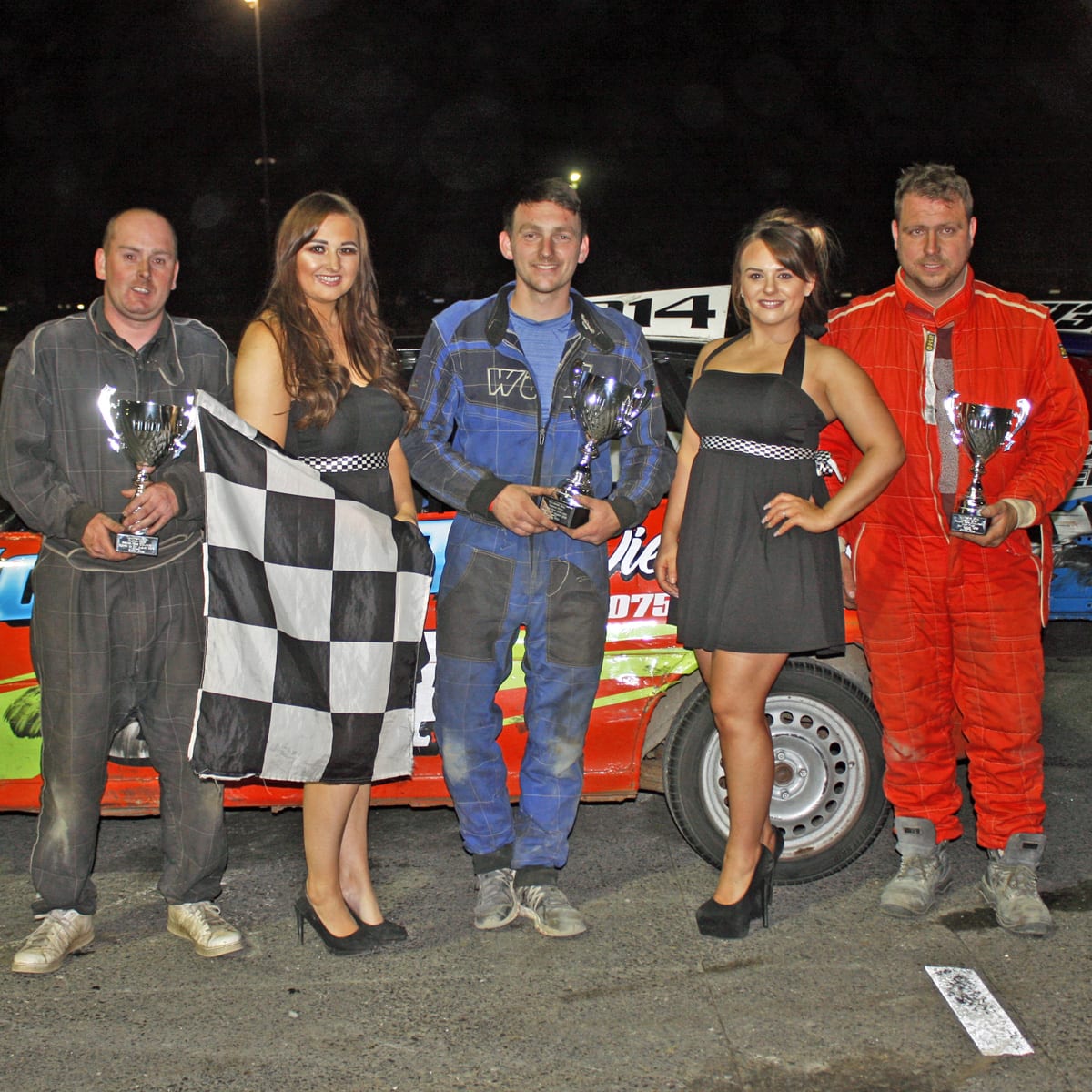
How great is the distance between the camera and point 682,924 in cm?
342

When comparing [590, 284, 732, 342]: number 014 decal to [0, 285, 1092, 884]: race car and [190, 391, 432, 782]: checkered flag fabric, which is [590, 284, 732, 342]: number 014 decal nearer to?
[0, 285, 1092, 884]: race car

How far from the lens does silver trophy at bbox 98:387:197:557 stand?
300 centimetres

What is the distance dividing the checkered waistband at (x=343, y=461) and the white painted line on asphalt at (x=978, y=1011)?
6.82 feet

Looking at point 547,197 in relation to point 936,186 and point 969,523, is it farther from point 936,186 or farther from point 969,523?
point 969,523

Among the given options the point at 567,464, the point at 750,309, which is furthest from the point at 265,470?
the point at 750,309

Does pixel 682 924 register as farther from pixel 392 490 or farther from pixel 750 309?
pixel 750 309

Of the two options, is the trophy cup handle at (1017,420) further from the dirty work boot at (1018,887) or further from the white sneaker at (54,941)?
the white sneaker at (54,941)

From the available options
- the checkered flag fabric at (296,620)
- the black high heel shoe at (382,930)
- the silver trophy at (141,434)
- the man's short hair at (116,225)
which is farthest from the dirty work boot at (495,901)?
the man's short hair at (116,225)

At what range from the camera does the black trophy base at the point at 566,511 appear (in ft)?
10.3

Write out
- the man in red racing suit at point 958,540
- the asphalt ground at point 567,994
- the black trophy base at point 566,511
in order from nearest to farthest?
1. the asphalt ground at point 567,994
2. the black trophy base at point 566,511
3. the man in red racing suit at point 958,540

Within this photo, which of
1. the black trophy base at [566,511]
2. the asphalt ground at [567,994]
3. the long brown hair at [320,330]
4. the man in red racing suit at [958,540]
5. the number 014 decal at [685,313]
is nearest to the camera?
the asphalt ground at [567,994]

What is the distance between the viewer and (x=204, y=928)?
3.30 m

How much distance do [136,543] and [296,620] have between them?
46 centimetres

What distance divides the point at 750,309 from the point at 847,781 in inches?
61.7
